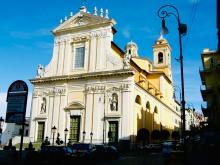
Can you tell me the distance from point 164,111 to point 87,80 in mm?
24001

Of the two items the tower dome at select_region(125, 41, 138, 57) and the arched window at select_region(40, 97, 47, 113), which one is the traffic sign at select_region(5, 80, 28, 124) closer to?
the arched window at select_region(40, 97, 47, 113)

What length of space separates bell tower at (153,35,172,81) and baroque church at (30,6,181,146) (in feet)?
58.8

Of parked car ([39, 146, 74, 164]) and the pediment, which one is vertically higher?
the pediment

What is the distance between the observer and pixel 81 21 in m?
47.4

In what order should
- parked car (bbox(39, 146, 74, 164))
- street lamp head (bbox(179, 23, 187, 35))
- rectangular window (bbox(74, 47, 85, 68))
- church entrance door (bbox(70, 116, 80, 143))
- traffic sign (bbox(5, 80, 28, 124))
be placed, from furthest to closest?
rectangular window (bbox(74, 47, 85, 68)), church entrance door (bbox(70, 116, 80, 143)), parked car (bbox(39, 146, 74, 164)), street lamp head (bbox(179, 23, 187, 35)), traffic sign (bbox(5, 80, 28, 124))

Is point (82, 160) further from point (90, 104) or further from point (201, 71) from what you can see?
point (201, 71)

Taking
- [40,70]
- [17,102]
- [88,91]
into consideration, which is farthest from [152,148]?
[17,102]

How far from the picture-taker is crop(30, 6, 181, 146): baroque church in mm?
40562

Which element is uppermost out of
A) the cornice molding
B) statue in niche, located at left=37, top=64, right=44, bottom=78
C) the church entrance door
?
statue in niche, located at left=37, top=64, right=44, bottom=78

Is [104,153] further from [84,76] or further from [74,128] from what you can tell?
[84,76]

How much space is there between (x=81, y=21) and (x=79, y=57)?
5792mm

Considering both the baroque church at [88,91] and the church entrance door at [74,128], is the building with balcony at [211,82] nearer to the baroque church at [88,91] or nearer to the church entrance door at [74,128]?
the baroque church at [88,91]

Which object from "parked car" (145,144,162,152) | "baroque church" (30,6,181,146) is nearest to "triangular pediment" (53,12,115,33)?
"baroque church" (30,6,181,146)

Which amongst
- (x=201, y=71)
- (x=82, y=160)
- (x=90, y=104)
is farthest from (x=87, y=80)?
(x=82, y=160)
